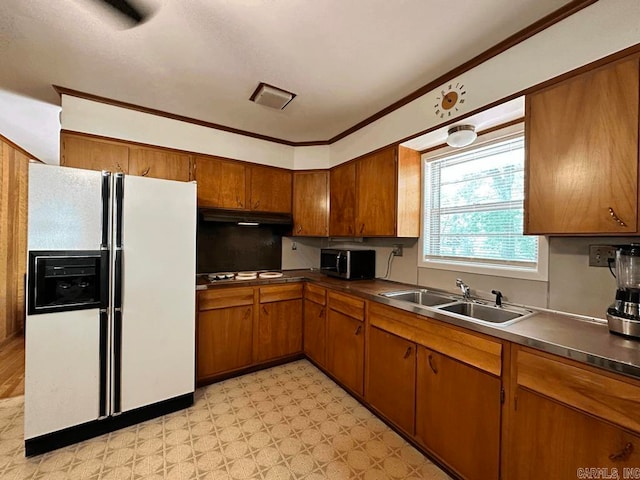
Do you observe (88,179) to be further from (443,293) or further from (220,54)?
(443,293)

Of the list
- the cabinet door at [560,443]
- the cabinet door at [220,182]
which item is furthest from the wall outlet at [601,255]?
the cabinet door at [220,182]

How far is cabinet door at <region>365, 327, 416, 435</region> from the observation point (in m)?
1.84

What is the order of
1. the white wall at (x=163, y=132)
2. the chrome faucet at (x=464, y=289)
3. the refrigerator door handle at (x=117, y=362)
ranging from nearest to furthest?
the refrigerator door handle at (x=117, y=362) < the chrome faucet at (x=464, y=289) < the white wall at (x=163, y=132)

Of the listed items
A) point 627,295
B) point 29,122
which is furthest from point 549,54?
point 29,122

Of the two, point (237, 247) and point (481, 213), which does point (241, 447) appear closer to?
point (237, 247)

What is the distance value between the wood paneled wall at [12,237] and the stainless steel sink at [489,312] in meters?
5.08

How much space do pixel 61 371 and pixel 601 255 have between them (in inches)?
132

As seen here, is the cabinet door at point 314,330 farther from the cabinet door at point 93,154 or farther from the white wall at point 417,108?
the cabinet door at point 93,154

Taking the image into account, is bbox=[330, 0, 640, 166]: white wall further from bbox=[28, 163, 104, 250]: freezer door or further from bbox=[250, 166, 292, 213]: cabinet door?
bbox=[28, 163, 104, 250]: freezer door

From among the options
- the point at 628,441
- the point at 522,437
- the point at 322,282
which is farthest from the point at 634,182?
the point at 322,282

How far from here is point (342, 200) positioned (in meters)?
3.15

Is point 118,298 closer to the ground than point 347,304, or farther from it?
farther from it

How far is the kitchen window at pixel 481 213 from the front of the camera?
6.35ft

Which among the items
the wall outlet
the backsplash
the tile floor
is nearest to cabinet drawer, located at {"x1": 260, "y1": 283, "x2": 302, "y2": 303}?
the backsplash
